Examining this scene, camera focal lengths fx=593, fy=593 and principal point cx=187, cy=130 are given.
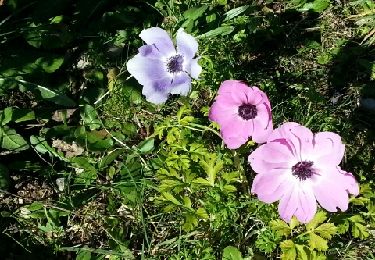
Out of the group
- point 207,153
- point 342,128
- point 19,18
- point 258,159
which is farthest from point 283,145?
point 19,18

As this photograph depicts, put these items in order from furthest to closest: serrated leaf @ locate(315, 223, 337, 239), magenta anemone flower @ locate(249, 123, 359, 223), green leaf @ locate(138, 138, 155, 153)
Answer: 1. green leaf @ locate(138, 138, 155, 153)
2. serrated leaf @ locate(315, 223, 337, 239)
3. magenta anemone flower @ locate(249, 123, 359, 223)

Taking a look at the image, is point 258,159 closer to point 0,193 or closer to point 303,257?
point 303,257

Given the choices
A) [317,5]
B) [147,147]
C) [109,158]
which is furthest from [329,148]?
[317,5]

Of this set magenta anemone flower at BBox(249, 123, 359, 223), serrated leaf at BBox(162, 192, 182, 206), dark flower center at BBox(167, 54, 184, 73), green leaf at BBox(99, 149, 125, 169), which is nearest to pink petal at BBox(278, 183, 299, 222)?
magenta anemone flower at BBox(249, 123, 359, 223)

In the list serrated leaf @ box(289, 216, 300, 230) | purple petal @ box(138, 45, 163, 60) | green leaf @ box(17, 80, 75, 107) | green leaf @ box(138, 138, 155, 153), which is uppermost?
purple petal @ box(138, 45, 163, 60)

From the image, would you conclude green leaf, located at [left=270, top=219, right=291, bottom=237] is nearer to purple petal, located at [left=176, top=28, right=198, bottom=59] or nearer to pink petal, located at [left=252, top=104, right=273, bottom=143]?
pink petal, located at [left=252, top=104, right=273, bottom=143]

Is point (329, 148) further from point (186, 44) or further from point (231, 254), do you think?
point (186, 44)
